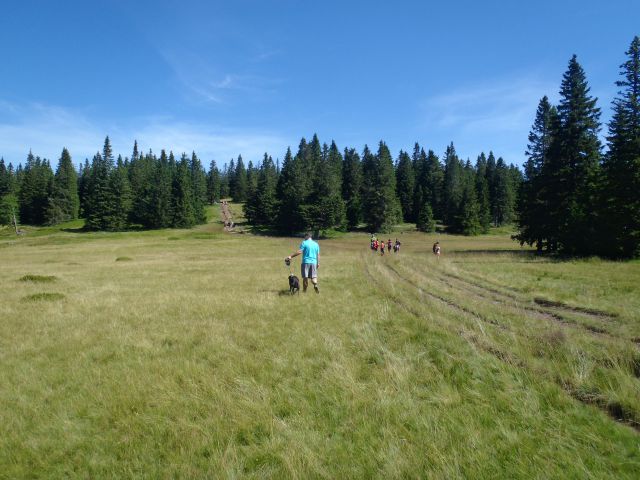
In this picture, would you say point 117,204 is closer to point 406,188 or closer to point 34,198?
point 34,198

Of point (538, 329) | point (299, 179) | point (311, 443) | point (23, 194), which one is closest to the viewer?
point (311, 443)

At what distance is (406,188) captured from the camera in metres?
113

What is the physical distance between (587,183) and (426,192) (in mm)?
73142

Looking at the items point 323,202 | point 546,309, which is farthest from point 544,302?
point 323,202

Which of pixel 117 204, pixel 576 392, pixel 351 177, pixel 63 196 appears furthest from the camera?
pixel 63 196

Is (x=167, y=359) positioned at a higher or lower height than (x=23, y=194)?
lower

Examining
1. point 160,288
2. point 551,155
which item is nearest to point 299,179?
point 551,155

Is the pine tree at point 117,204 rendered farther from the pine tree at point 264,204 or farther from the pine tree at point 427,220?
the pine tree at point 427,220

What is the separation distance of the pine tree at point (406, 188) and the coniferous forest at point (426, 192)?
365 mm

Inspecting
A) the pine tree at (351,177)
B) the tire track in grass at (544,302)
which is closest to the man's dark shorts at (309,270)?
the tire track in grass at (544,302)

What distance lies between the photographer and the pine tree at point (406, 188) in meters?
112

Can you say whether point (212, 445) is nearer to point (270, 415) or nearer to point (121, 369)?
point (270, 415)

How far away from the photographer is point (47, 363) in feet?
26.3

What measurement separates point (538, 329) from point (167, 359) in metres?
8.34
